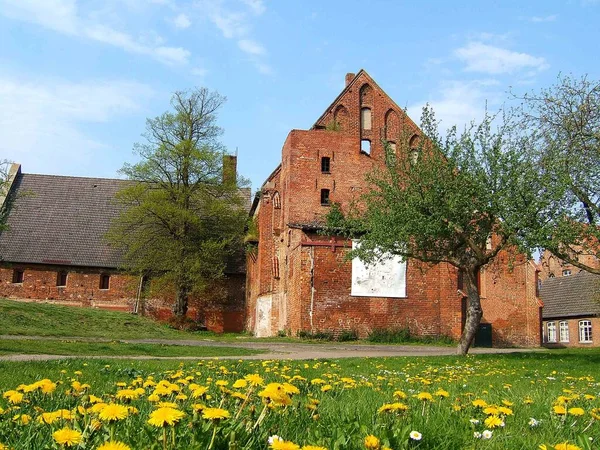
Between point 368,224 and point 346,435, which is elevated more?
point 368,224

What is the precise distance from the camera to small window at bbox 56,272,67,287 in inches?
1869

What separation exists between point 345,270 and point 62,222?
26057 millimetres

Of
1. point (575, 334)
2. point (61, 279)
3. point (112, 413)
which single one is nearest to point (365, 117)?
point (61, 279)

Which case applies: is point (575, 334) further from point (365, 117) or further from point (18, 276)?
point (18, 276)

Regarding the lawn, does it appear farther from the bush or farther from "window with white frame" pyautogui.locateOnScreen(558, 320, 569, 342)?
"window with white frame" pyautogui.locateOnScreen(558, 320, 569, 342)

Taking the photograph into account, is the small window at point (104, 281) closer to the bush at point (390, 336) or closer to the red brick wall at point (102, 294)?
the red brick wall at point (102, 294)

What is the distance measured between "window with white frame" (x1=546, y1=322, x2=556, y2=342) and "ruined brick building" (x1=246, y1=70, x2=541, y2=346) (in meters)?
24.8

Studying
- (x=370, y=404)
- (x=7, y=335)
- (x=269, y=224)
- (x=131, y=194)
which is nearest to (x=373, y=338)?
(x=269, y=224)

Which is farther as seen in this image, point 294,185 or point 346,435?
point 294,185

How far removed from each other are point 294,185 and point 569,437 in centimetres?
3335

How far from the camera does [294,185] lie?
122ft

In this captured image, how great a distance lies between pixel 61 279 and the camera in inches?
1879

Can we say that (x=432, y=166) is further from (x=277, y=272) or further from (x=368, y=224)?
(x=277, y=272)

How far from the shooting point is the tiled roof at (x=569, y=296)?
58519mm
